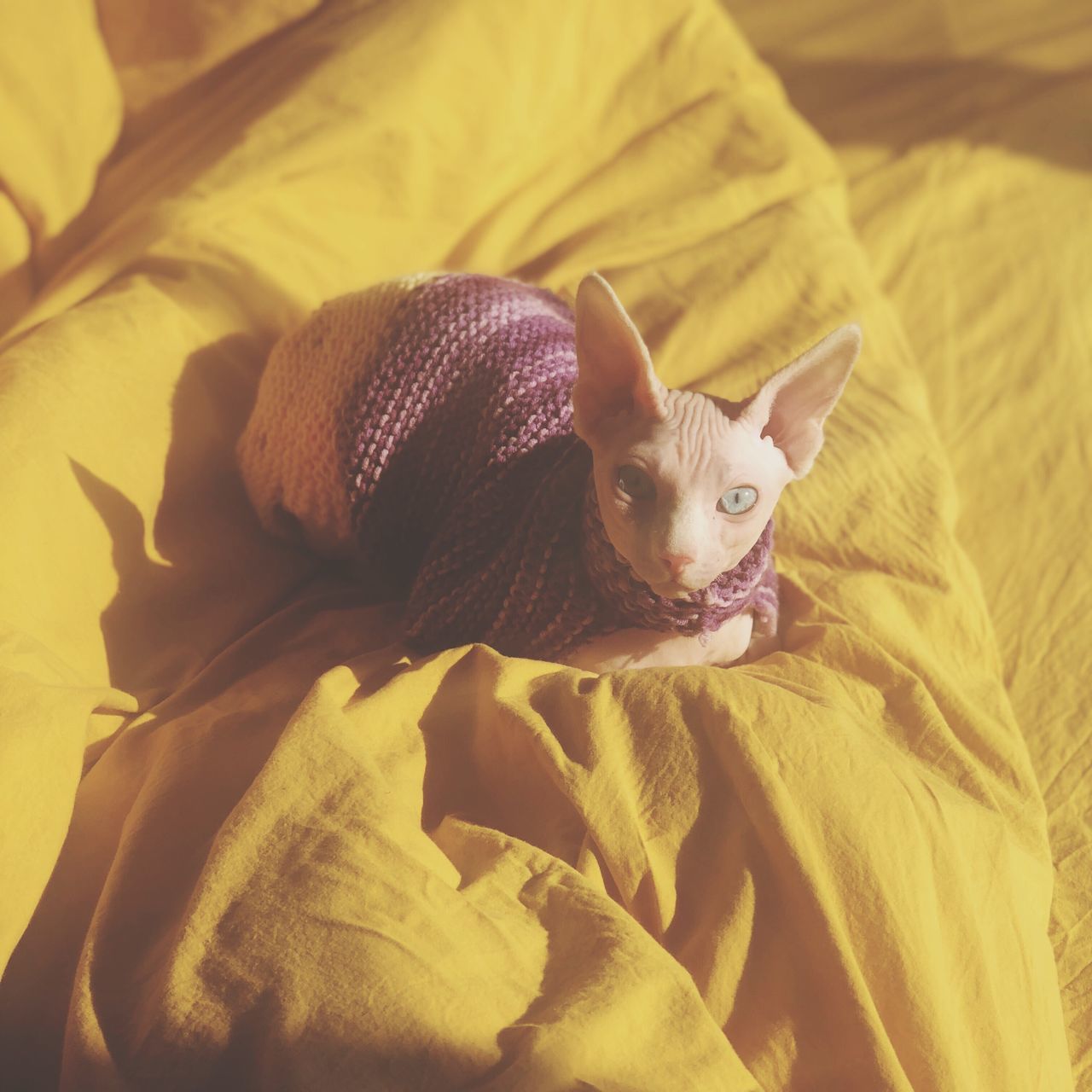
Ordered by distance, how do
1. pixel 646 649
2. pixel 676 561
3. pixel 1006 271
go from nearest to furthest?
pixel 676 561 → pixel 646 649 → pixel 1006 271

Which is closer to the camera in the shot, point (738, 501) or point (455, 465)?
point (738, 501)

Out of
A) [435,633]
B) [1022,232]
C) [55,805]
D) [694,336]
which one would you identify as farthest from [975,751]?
[1022,232]

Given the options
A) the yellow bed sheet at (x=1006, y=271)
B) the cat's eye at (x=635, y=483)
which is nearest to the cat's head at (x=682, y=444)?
the cat's eye at (x=635, y=483)

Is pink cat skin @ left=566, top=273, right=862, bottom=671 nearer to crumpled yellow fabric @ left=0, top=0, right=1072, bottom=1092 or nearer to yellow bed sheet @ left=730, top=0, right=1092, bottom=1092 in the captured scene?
crumpled yellow fabric @ left=0, top=0, right=1072, bottom=1092

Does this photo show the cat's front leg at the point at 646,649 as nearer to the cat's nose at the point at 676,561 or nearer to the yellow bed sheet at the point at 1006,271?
the cat's nose at the point at 676,561

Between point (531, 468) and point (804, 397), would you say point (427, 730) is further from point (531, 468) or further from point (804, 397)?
point (804, 397)

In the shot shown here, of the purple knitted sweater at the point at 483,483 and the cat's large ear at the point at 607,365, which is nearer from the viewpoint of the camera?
the cat's large ear at the point at 607,365

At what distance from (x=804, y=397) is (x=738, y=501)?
10cm

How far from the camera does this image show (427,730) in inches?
34.2

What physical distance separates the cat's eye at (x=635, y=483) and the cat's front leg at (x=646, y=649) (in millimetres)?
153

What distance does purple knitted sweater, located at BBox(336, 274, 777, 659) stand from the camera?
0.94 meters

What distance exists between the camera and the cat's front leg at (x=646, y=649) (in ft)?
3.12

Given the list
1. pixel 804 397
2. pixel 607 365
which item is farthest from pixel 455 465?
pixel 804 397

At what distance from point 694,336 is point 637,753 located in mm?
639
